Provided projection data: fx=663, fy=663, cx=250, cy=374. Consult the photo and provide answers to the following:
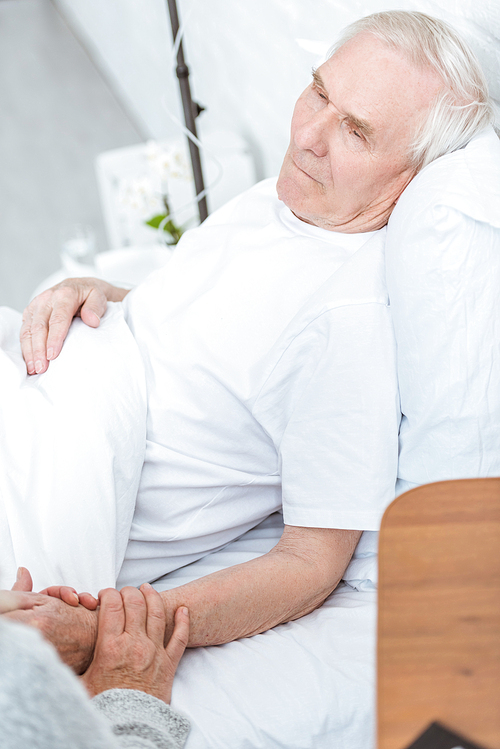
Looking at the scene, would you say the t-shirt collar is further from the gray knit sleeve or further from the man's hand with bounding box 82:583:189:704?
the gray knit sleeve

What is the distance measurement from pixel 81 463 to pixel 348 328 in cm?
45

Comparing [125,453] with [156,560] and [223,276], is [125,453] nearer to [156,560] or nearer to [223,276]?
[156,560]

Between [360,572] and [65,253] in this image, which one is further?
[65,253]

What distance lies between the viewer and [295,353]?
40.7 inches

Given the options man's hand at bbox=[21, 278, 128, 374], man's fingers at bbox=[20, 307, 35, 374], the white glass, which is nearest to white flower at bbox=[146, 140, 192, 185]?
the white glass

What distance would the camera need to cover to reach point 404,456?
1.00 m

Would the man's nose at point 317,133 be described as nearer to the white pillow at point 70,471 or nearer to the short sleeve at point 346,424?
the short sleeve at point 346,424

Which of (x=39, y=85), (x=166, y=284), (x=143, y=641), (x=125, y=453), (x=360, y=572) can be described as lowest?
(x=360, y=572)

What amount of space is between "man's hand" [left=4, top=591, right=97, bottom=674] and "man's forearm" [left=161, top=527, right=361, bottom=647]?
0.11m

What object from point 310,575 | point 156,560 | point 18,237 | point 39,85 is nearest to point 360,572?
point 310,575

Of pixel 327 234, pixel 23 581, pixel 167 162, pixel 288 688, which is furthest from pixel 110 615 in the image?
pixel 167 162

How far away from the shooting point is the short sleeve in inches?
38.1

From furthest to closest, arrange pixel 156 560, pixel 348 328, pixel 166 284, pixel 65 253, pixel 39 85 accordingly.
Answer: pixel 39 85 < pixel 65 253 < pixel 166 284 < pixel 156 560 < pixel 348 328

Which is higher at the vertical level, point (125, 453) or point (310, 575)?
point (125, 453)
